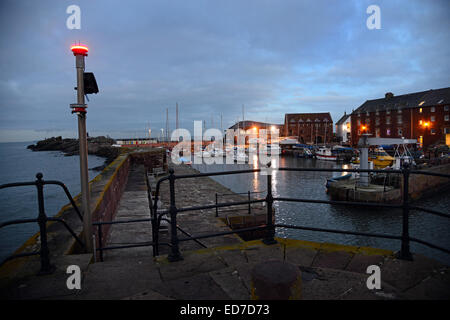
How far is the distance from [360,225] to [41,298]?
21473mm

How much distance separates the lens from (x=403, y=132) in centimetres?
6322

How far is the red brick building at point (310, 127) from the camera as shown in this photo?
102062 mm

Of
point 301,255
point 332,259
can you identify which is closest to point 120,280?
point 301,255

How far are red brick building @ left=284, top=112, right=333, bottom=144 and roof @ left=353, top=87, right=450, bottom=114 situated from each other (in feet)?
89.7

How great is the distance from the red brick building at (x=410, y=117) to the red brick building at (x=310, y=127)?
2693 cm

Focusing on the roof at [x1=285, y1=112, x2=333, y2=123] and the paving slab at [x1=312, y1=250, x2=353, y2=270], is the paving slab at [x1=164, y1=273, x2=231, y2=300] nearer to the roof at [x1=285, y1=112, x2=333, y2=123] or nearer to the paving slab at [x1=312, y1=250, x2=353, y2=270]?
the paving slab at [x1=312, y1=250, x2=353, y2=270]

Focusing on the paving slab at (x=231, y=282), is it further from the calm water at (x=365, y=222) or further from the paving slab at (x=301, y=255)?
the calm water at (x=365, y=222)

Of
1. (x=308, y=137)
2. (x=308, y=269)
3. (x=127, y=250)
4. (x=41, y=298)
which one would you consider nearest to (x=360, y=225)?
(x=127, y=250)

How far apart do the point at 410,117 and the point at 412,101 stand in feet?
13.0

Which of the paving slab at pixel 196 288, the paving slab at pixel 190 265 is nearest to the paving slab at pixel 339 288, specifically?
the paving slab at pixel 196 288

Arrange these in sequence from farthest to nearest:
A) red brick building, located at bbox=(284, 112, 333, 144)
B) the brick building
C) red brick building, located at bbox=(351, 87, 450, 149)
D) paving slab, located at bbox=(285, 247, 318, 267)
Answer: red brick building, located at bbox=(284, 112, 333, 144) → the brick building → red brick building, located at bbox=(351, 87, 450, 149) → paving slab, located at bbox=(285, 247, 318, 267)

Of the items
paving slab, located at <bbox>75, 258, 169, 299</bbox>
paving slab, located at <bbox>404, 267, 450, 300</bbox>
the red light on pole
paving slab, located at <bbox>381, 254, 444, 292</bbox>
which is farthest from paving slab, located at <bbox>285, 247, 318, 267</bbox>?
the red light on pole

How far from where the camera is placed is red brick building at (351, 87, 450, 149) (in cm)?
5606
